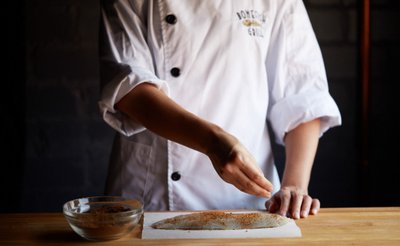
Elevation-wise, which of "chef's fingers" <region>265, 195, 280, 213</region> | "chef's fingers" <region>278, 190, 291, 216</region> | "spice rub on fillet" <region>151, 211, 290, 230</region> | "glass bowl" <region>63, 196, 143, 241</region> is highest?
"glass bowl" <region>63, 196, 143, 241</region>

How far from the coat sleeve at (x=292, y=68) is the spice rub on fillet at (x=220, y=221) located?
41cm

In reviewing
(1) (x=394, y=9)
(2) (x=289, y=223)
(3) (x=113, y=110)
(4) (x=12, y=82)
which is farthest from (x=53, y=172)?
(1) (x=394, y=9)

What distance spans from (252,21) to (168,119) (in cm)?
46

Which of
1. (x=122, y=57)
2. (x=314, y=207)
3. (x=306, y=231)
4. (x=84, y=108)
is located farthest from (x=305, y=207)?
(x=84, y=108)

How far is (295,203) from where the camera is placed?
1.27 metres

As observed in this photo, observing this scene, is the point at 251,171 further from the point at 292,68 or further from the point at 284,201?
the point at 292,68

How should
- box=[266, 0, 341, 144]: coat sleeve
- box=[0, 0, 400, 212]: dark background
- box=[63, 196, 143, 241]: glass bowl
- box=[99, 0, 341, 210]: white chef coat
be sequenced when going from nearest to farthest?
1. box=[63, 196, 143, 241]: glass bowl
2. box=[99, 0, 341, 210]: white chef coat
3. box=[266, 0, 341, 144]: coat sleeve
4. box=[0, 0, 400, 212]: dark background

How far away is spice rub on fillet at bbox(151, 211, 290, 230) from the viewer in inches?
43.9

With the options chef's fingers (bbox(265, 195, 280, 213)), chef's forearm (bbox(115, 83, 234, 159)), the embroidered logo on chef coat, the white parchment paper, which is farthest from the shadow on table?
the embroidered logo on chef coat

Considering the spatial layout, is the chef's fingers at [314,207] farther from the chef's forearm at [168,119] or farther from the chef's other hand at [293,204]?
the chef's forearm at [168,119]

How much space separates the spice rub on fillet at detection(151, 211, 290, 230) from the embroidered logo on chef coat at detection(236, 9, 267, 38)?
546 mm

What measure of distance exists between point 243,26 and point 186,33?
0.16 m

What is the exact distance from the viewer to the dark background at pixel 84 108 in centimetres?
226

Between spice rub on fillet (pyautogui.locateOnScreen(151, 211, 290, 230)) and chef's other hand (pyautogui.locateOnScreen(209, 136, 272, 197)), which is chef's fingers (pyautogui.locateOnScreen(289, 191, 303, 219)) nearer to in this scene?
spice rub on fillet (pyautogui.locateOnScreen(151, 211, 290, 230))
